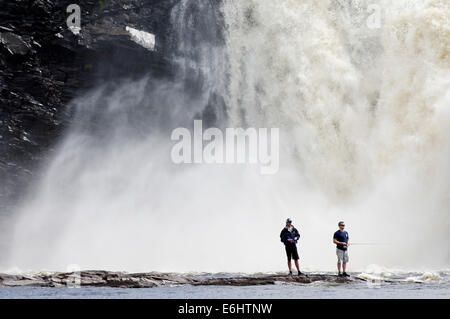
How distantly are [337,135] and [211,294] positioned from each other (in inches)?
662

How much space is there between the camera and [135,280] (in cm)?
2083

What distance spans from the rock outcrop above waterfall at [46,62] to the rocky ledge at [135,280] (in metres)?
14.7

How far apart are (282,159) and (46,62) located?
13.4 metres

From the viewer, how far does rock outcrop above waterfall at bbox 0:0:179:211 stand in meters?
35.9
